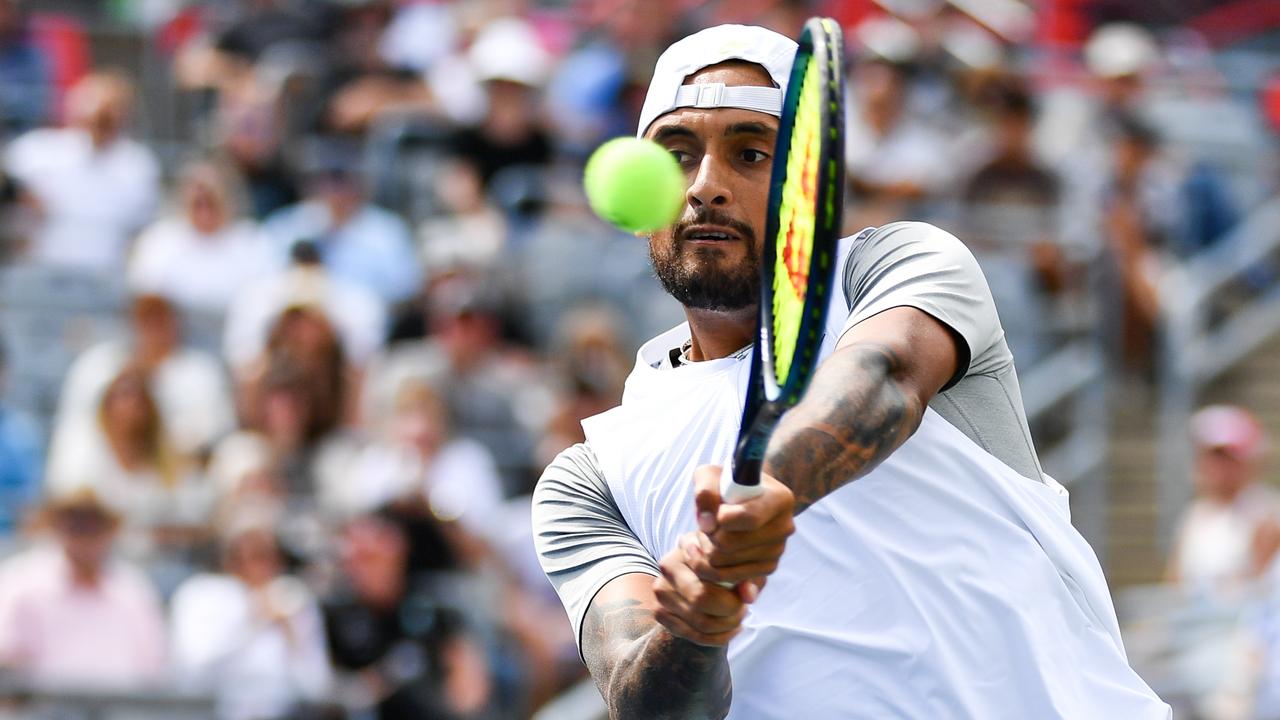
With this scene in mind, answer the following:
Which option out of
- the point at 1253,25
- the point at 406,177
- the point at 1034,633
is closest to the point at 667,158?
the point at 1034,633

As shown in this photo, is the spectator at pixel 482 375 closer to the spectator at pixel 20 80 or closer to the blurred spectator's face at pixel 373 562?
the blurred spectator's face at pixel 373 562

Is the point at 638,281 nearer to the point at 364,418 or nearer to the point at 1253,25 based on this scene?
the point at 364,418

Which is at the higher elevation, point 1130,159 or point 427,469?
point 1130,159

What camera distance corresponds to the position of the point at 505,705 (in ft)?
25.2

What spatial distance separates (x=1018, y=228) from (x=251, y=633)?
16.7 feet

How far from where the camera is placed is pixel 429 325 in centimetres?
918

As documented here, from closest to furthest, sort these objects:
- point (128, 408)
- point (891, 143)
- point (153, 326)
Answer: point (128, 408)
point (153, 326)
point (891, 143)

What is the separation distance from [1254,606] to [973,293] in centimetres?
512

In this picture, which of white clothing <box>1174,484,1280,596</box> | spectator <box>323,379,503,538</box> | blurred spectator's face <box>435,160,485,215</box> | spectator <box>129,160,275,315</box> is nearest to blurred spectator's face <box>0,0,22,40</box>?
spectator <box>129,160,275,315</box>

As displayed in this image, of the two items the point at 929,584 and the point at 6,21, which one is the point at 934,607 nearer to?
the point at 929,584

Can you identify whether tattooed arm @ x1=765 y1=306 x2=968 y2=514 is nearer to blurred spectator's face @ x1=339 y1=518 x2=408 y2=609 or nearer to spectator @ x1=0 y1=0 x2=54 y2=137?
blurred spectator's face @ x1=339 y1=518 x2=408 y2=609

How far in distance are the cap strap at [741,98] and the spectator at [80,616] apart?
486 centimetres

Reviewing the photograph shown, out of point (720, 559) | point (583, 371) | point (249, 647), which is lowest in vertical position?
point (249, 647)

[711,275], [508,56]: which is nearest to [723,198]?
[711,275]
